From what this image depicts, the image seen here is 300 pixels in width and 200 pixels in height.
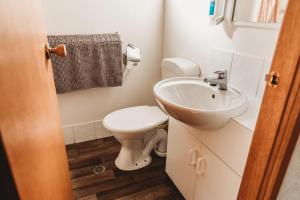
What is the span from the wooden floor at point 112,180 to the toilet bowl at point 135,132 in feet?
0.27

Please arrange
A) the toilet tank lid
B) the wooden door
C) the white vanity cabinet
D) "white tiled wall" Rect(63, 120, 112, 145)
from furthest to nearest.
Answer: "white tiled wall" Rect(63, 120, 112, 145), the toilet tank lid, the white vanity cabinet, the wooden door

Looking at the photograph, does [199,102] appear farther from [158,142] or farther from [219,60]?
[158,142]

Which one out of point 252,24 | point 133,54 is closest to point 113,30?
point 133,54

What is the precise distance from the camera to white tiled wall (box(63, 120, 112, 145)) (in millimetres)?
2029

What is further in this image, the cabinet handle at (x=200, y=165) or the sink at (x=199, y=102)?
the cabinet handle at (x=200, y=165)

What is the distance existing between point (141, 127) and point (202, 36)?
81 cm

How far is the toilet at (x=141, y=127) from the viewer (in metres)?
1.55

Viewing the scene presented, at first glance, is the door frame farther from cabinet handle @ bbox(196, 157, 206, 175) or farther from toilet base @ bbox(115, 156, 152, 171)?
toilet base @ bbox(115, 156, 152, 171)

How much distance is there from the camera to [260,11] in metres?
1.08

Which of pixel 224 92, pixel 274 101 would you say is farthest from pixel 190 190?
pixel 274 101

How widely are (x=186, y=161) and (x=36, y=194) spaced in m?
0.96

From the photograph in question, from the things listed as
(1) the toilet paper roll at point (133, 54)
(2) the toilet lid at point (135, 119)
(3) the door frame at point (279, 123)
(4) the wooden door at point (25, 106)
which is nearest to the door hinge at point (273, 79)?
(3) the door frame at point (279, 123)

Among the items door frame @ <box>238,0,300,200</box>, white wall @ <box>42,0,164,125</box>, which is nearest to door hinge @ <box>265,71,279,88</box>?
door frame @ <box>238,0,300,200</box>

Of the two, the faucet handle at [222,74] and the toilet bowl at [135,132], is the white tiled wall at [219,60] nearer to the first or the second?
the faucet handle at [222,74]
